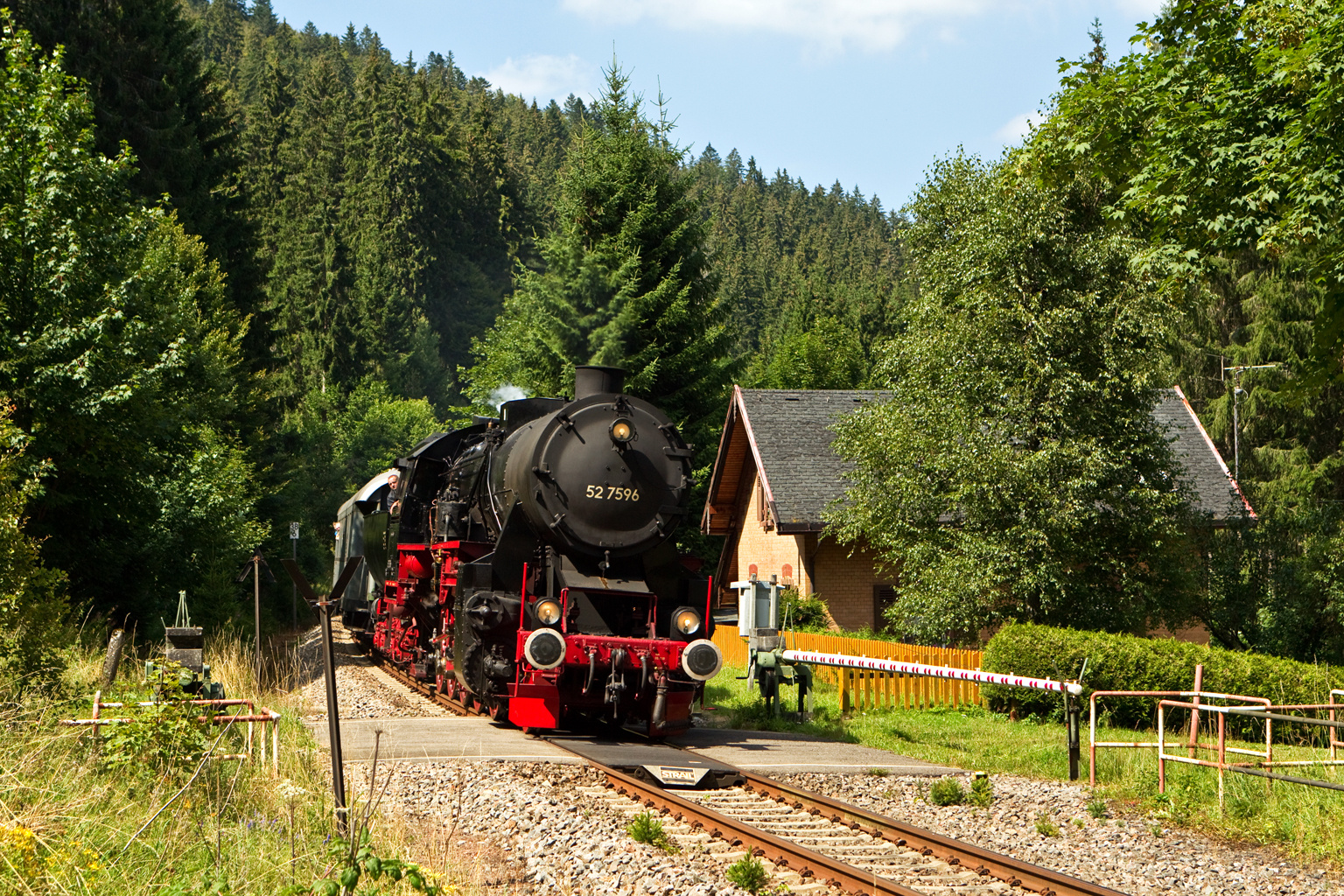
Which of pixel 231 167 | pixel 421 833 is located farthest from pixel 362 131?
pixel 421 833

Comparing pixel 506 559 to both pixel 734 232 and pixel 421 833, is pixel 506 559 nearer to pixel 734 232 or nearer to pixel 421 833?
pixel 421 833

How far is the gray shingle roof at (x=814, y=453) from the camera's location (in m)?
25.4

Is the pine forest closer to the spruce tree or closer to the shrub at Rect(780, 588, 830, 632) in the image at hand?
the spruce tree

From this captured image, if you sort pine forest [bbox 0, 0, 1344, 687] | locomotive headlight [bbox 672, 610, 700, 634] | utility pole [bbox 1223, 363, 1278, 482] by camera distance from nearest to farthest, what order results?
locomotive headlight [bbox 672, 610, 700, 634]
pine forest [bbox 0, 0, 1344, 687]
utility pole [bbox 1223, 363, 1278, 482]

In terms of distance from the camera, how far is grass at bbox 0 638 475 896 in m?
5.29

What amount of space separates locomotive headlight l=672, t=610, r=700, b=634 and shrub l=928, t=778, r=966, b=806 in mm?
3399

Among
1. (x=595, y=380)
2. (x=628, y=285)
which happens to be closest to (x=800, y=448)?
(x=628, y=285)

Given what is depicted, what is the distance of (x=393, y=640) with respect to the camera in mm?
19438

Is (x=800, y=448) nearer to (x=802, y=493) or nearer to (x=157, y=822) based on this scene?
(x=802, y=493)

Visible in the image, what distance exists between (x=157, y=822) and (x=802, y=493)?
20392mm

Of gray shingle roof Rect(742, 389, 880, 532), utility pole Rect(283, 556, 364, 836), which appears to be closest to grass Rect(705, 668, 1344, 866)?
utility pole Rect(283, 556, 364, 836)

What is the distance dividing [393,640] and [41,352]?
7.39m

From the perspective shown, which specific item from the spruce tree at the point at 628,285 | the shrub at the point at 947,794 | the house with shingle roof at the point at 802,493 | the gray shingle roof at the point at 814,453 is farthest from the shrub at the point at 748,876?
the spruce tree at the point at 628,285

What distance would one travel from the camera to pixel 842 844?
7852mm
